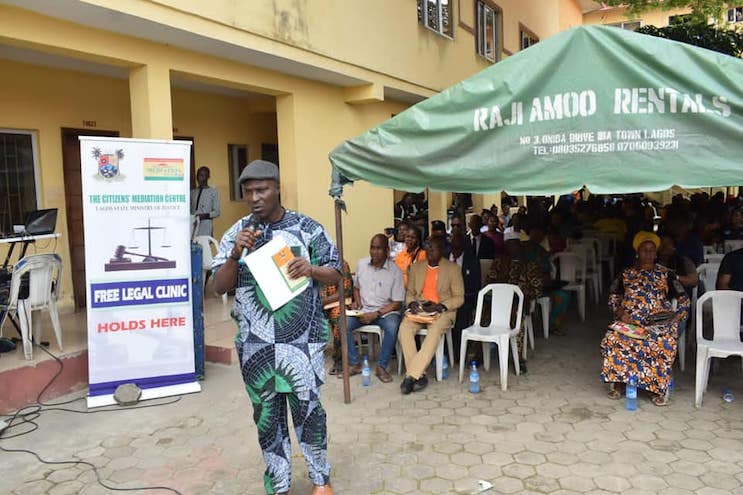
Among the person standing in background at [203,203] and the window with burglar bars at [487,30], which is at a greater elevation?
the window with burglar bars at [487,30]

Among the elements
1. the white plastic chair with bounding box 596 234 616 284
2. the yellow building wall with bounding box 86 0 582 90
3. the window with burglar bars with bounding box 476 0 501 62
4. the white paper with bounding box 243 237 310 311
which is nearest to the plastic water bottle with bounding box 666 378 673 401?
the white paper with bounding box 243 237 310 311

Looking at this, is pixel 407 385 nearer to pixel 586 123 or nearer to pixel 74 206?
pixel 586 123

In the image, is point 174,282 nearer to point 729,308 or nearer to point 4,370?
point 4,370

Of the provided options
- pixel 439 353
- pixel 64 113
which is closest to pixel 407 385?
pixel 439 353

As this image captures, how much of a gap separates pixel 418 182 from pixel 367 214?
5.66 m

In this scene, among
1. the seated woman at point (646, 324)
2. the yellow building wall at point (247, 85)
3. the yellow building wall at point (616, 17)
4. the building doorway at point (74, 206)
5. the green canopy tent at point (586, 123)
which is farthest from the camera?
the yellow building wall at point (616, 17)

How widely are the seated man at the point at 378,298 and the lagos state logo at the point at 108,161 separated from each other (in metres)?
2.44

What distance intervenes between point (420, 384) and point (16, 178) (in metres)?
5.65

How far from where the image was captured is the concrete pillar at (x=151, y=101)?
6.43 m

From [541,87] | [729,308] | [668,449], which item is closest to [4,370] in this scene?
[541,87]

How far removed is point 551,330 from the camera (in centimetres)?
729

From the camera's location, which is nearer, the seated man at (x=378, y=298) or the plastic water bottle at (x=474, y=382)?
the plastic water bottle at (x=474, y=382)

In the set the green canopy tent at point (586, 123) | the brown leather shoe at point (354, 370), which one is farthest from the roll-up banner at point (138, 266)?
the green canopy tent at point (586, 123)

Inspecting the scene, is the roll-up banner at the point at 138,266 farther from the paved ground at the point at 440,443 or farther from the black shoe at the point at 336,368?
the black shoe at the point at 336,368
